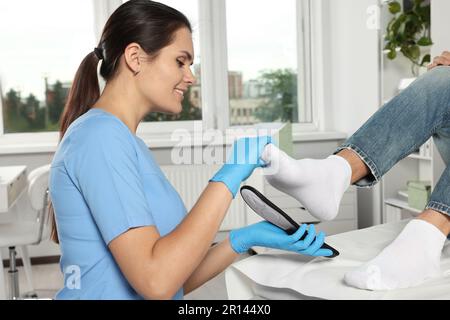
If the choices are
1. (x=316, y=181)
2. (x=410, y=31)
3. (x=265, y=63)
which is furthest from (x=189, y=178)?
(x=316, y=181)

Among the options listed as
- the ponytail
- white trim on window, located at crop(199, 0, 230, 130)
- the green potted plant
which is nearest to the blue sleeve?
the ponytail

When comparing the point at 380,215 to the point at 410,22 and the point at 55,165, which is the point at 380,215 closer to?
the point at 410,22

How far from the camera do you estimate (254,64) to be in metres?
3.80

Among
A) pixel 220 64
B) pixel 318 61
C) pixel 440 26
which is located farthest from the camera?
pixel 318 61

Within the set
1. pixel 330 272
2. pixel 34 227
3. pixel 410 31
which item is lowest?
pixel 34 227

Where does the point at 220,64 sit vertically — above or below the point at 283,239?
above

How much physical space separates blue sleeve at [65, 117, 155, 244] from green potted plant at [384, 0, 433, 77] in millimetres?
2210

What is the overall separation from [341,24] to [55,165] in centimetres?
299

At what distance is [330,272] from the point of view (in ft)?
3.64

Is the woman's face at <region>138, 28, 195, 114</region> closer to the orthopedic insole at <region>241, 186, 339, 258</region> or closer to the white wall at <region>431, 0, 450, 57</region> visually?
the orthopedic insole at <region>241, 186, 339, 258</region>

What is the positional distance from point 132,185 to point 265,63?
3030 millimetres

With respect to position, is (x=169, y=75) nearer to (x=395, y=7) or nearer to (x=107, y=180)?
(x=107, y=180)

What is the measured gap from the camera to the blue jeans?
1191 millimetres
